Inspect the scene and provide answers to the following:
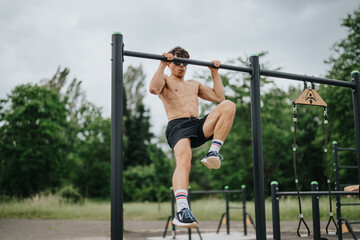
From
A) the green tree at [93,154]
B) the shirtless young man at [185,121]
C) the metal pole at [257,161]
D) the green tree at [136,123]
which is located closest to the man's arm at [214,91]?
the shirtless young man at [185,121]

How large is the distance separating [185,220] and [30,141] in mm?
14860

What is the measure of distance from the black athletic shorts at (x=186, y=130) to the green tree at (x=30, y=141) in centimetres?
1395

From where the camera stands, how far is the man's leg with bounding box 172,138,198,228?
2326mm

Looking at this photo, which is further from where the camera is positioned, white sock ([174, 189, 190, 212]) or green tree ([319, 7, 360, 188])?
green tree ([319, 7, 360, 188])

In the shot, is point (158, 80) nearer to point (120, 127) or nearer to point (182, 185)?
point (120, 127)

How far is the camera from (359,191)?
10.2ft

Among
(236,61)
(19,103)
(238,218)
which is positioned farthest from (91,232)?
(236,61)

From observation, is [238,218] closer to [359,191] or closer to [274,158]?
[274,158]

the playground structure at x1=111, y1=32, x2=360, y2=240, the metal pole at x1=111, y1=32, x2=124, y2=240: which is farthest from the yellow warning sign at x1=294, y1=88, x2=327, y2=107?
the metal pole at x1=111, y1=32, x2=124, y2=240

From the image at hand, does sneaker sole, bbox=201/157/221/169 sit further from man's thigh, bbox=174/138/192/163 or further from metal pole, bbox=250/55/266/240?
metal pole, bbox=250/55/266/240

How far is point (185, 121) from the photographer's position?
108 inches

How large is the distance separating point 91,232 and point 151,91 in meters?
6.90

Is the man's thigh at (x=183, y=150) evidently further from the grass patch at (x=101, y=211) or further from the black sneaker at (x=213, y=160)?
the grass patch at (x=101, y=211)

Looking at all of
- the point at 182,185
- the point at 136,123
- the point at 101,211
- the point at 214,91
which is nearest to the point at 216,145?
the point at 182,185
